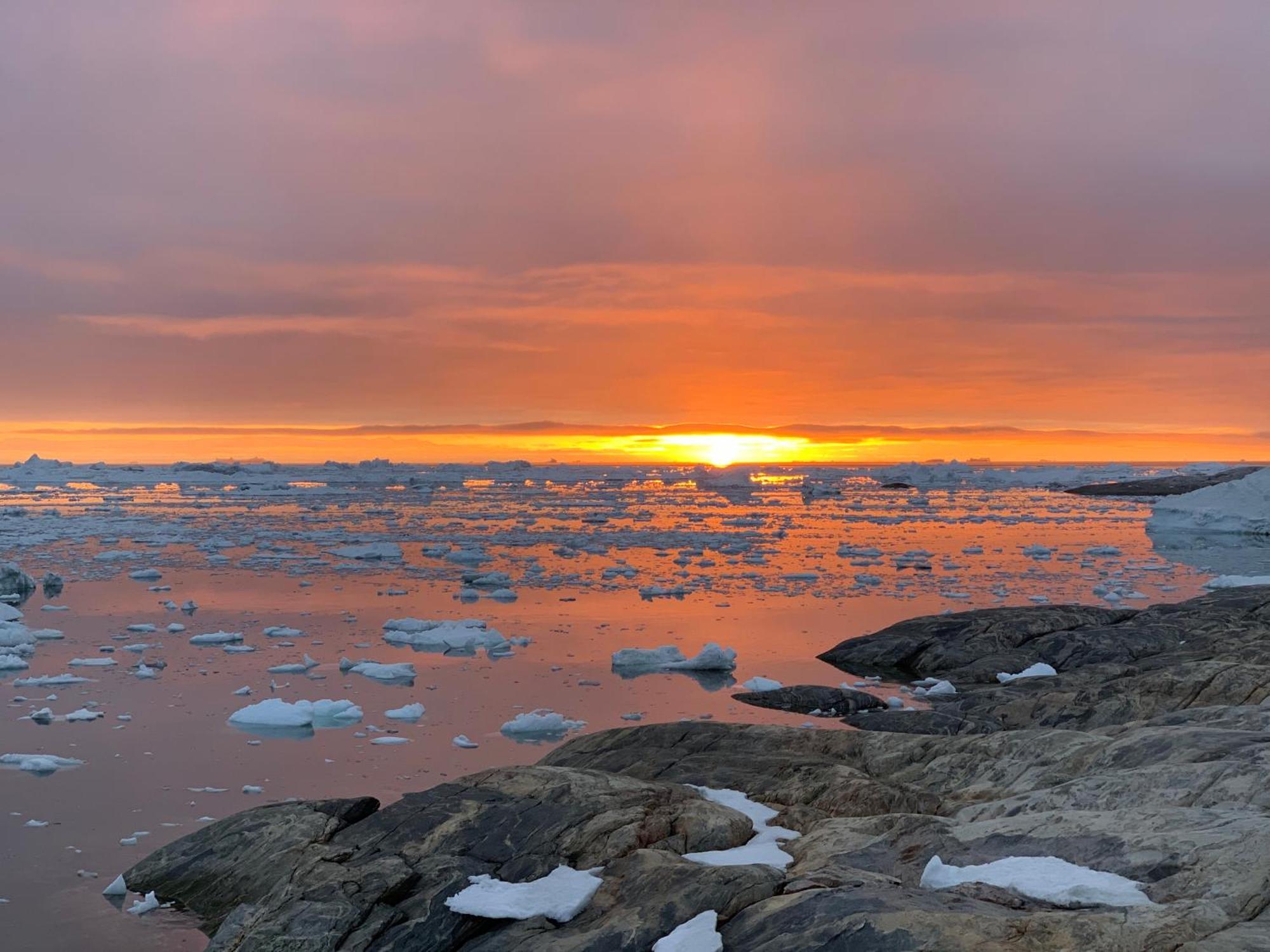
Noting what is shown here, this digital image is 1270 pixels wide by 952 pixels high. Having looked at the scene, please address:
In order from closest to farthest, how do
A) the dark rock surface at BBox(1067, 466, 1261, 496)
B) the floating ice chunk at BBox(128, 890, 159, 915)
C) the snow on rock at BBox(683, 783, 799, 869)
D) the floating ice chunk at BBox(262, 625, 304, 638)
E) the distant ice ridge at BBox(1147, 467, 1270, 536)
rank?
the snow on rock at BBox(683, 783, 799, 869) → the floating ice chunk at BBox(128, 890, 159, 915) → the floating ice chunk at BBox(262, 625, 304, 638) → the distant ice ridge at BBox(1147, 467, 1270, 536) → the dark rock surface at BBox(1067, 466, 1261, 496)

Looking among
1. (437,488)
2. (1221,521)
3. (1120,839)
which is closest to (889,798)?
(1120,839)

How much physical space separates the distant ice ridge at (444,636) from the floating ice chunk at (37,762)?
615 cm

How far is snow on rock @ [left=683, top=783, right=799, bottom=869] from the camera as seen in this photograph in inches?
242

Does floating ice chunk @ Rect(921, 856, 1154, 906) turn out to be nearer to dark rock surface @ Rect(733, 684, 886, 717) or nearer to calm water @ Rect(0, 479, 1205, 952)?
calm water @ Rect(0, 479, 1205, 952)

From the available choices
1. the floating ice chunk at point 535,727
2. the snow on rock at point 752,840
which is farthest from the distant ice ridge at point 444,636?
the snow on rock at point 752,840

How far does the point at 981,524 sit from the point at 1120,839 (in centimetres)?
3847

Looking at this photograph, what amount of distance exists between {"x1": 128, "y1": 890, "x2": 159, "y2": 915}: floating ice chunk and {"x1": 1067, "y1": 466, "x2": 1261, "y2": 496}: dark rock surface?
70.5 meters

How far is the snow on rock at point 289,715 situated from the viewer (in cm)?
1080

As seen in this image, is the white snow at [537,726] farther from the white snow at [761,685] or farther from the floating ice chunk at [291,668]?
the floating ice chunk at [291,668]

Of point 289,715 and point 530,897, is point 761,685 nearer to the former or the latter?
point 289,715

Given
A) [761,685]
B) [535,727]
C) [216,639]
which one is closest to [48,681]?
[216,639]

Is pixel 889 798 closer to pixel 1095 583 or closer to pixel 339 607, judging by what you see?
pixel 339 607

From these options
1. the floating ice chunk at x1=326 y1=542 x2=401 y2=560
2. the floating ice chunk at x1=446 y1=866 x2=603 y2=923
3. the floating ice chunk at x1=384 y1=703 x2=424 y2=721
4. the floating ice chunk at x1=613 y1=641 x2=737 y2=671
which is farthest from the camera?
the floating ice chunk at x1=326 y1=542 x2=401 y2=560

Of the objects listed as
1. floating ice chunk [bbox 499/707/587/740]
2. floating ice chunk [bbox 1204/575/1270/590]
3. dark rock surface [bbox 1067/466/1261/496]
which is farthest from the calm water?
dark rock surface [bbox 1067/466/1261/496]
